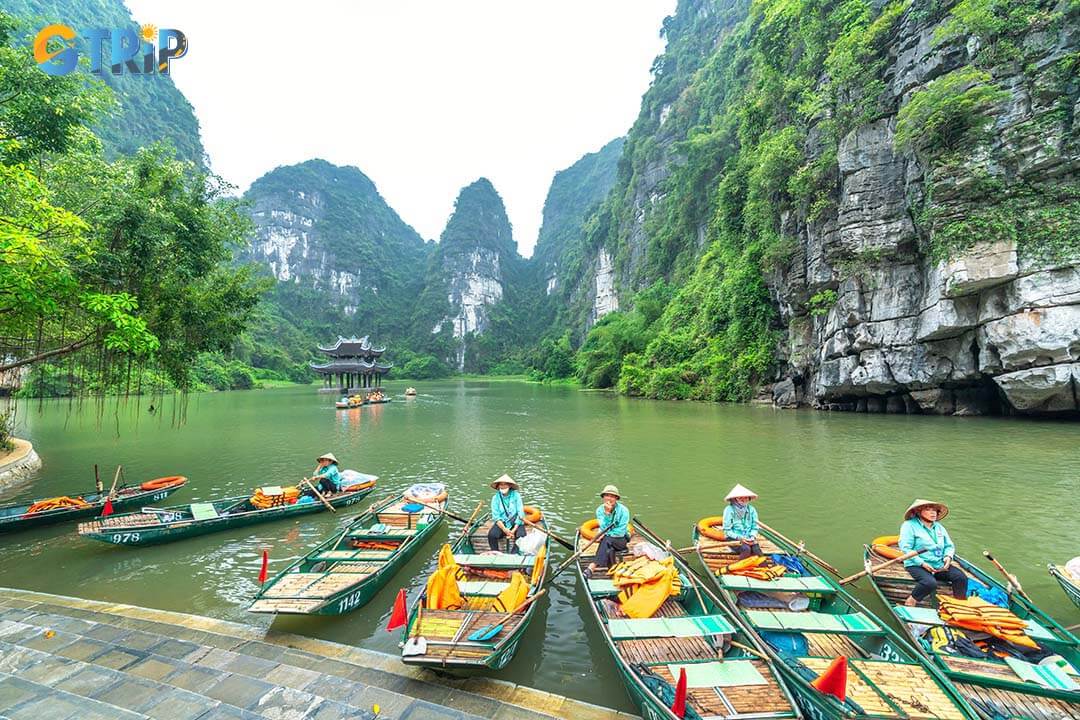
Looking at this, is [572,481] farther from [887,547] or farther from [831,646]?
[831,646]

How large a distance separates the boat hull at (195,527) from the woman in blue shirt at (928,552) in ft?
32.3

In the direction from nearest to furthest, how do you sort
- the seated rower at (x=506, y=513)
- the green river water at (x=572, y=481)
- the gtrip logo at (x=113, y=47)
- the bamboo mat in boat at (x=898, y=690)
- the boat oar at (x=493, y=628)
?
the bamboo mat in boat at (x=898, y=690), the boat oar at (x=493, y=628), the green river water at (x=572, y=481), the seated rower at (x=506, y=513), the gtrip logo at (x=113, y=47)

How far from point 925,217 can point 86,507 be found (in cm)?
2815

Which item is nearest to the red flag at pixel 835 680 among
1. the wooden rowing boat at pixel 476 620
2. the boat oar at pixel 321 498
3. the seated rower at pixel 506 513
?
the wooden rowing boat at pixel 476 620

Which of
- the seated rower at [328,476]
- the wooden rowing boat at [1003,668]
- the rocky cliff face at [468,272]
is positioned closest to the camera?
the wooden rowing boat at [1003,668]

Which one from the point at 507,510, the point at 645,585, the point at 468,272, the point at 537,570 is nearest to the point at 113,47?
the point at 507,510

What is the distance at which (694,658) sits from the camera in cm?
402

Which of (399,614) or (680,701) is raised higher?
(680,701)

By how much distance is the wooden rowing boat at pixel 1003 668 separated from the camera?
336 centimetres

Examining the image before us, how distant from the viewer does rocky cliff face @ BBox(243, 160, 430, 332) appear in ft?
391

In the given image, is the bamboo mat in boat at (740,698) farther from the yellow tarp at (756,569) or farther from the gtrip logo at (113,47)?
the gtrip logo at (113,47)

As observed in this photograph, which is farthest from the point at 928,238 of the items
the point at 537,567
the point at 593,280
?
the point at 593,280

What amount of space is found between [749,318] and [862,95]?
529 inches

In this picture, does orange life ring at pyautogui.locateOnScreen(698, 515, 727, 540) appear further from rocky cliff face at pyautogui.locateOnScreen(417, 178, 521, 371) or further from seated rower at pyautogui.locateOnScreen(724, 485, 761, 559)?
rocky cliff face at pyautogui.locateOnScreen(417, 178, 521, 371)
